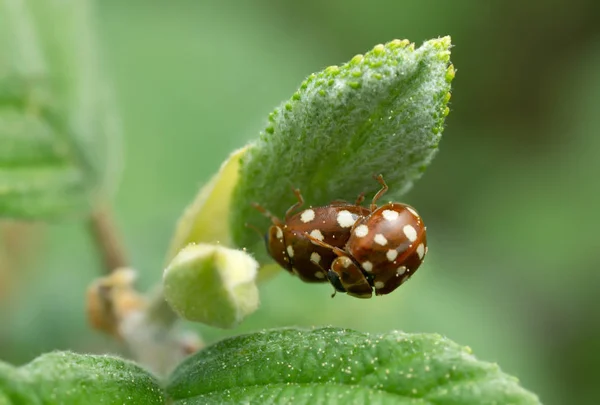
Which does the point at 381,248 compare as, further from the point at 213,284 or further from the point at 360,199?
the point at 213,284

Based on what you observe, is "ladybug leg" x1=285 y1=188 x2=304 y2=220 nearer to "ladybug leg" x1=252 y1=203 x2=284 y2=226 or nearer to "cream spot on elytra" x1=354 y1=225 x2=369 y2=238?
"ladybug leg" x1=252 y1=203 x2=284 y2=226

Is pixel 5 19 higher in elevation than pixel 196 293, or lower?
higher

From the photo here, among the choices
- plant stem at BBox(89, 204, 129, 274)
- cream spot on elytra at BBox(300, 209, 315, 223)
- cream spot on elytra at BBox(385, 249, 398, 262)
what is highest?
plant stem at BBox(89, 204, 129, 274)

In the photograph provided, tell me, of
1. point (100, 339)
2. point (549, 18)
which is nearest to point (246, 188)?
point (100, 339)

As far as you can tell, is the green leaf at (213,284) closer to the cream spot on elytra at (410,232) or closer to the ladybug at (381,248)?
the ladybug at (381,248)

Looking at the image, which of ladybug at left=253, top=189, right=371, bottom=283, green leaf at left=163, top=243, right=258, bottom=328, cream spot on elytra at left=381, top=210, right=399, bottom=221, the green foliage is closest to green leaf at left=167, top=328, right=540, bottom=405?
the green foliage

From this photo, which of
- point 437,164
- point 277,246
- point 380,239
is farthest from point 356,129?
point 437,164

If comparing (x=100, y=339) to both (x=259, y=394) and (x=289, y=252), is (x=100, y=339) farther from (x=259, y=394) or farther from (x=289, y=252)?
(x=259, y=394)

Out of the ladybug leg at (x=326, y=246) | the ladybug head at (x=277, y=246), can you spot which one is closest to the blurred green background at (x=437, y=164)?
the ladybug head at (x=277, y=246)
